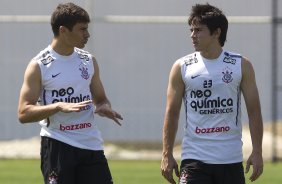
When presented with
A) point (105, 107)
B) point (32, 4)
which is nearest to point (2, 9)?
point (32, 4)

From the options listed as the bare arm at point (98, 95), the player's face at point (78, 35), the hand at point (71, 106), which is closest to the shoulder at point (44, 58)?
the player's face at point (78, 35)

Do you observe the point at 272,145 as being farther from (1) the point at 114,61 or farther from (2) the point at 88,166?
(2) the point at 88,166

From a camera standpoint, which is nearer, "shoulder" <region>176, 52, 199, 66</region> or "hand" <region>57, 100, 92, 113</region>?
"hand" <region>57, 100, 92, 113</region>

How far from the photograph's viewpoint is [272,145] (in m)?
19.4

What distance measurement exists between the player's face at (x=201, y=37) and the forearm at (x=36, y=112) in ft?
3.77

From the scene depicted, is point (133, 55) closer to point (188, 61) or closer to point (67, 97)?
point (67, 97)

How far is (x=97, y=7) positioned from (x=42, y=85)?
12.5 m

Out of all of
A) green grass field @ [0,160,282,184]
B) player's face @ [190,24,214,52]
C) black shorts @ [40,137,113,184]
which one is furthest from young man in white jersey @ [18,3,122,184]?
green grass field @ [0,160,282,184]

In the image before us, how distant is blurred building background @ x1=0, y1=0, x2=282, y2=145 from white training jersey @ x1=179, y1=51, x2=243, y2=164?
11.7m

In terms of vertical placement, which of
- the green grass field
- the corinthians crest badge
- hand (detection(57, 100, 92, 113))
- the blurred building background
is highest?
the corinthians crest badge

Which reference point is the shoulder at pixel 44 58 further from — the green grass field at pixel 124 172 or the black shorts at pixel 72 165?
the green grass field at pixel 124 172

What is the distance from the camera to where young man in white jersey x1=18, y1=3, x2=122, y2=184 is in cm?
812

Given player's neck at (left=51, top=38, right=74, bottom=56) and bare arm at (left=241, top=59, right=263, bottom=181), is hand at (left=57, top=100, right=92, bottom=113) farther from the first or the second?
bare arm at (left=241, top=59, right=263, bottom=181)

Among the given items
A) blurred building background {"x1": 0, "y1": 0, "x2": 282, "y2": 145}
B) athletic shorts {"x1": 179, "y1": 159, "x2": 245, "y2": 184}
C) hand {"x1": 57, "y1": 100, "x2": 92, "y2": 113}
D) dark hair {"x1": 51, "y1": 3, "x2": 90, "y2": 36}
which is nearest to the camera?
hand {"x1": 57, "y1": 100, "x2": 92, "y2": 113}
